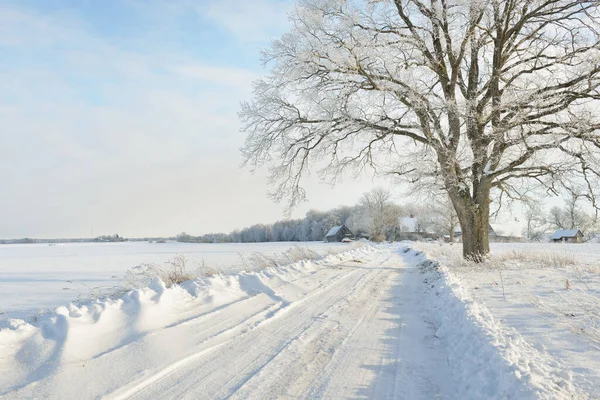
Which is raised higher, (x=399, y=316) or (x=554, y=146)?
(x=554, y=146)

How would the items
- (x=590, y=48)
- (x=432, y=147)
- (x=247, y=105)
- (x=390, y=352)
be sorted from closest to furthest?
(x=390, y=352) → (x=590, y=48) → (x=432, y=147) → (x=247, y=105)

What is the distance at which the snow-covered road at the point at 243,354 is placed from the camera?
11.5ft

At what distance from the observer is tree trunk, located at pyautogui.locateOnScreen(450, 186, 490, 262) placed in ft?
43.5

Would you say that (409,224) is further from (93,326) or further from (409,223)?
(93,326)

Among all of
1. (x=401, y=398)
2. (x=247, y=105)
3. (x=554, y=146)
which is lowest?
(x=401, y=398)

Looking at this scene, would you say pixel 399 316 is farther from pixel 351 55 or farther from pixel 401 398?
pixel 351 55

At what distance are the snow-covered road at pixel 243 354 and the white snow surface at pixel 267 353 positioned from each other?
0.05ft

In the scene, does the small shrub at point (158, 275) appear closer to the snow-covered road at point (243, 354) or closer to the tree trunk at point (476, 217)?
the snow-covered road at point (243, 354)

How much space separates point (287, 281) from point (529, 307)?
525 cm

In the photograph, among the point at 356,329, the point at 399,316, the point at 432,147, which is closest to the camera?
the point at 356,329

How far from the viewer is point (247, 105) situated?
14.0 metres

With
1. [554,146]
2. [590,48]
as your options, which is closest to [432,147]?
[554,146]

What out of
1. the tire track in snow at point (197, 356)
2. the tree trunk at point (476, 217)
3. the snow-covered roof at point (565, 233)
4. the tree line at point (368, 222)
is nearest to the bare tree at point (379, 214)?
the tree line at point (368, 222)

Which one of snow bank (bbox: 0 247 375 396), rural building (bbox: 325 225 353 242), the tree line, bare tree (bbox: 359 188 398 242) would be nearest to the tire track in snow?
snow bank (bbox: 0 247 375 396)
